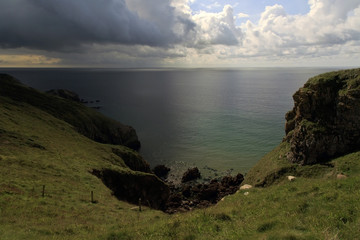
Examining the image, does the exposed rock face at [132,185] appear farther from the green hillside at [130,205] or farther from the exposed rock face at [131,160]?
the exposed rock face at [131,160]

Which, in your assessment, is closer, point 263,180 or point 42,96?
point 263,180

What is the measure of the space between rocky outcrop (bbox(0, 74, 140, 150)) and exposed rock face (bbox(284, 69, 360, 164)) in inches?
2061

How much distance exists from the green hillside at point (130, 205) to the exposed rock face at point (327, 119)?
8.07 ft

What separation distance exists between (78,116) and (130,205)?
183 feet

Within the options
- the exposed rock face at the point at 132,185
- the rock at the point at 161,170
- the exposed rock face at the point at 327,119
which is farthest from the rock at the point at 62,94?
the exposed rock face at the point at 327,119

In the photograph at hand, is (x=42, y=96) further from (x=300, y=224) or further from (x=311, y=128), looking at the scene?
(x=300, y=224)

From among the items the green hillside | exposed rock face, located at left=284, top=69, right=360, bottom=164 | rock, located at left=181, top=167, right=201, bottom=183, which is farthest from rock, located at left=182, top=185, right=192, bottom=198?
exposed rock face, located at left=284, top=69, right=360, bottom=164

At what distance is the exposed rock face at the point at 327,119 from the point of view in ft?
129

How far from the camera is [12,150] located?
1421 inches

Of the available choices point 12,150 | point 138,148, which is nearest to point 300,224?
point 12,150

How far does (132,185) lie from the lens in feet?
127

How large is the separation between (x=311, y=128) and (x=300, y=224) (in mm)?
35241

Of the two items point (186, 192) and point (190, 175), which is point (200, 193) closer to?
point (186, 192)

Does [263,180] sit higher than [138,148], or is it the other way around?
[263,180]
